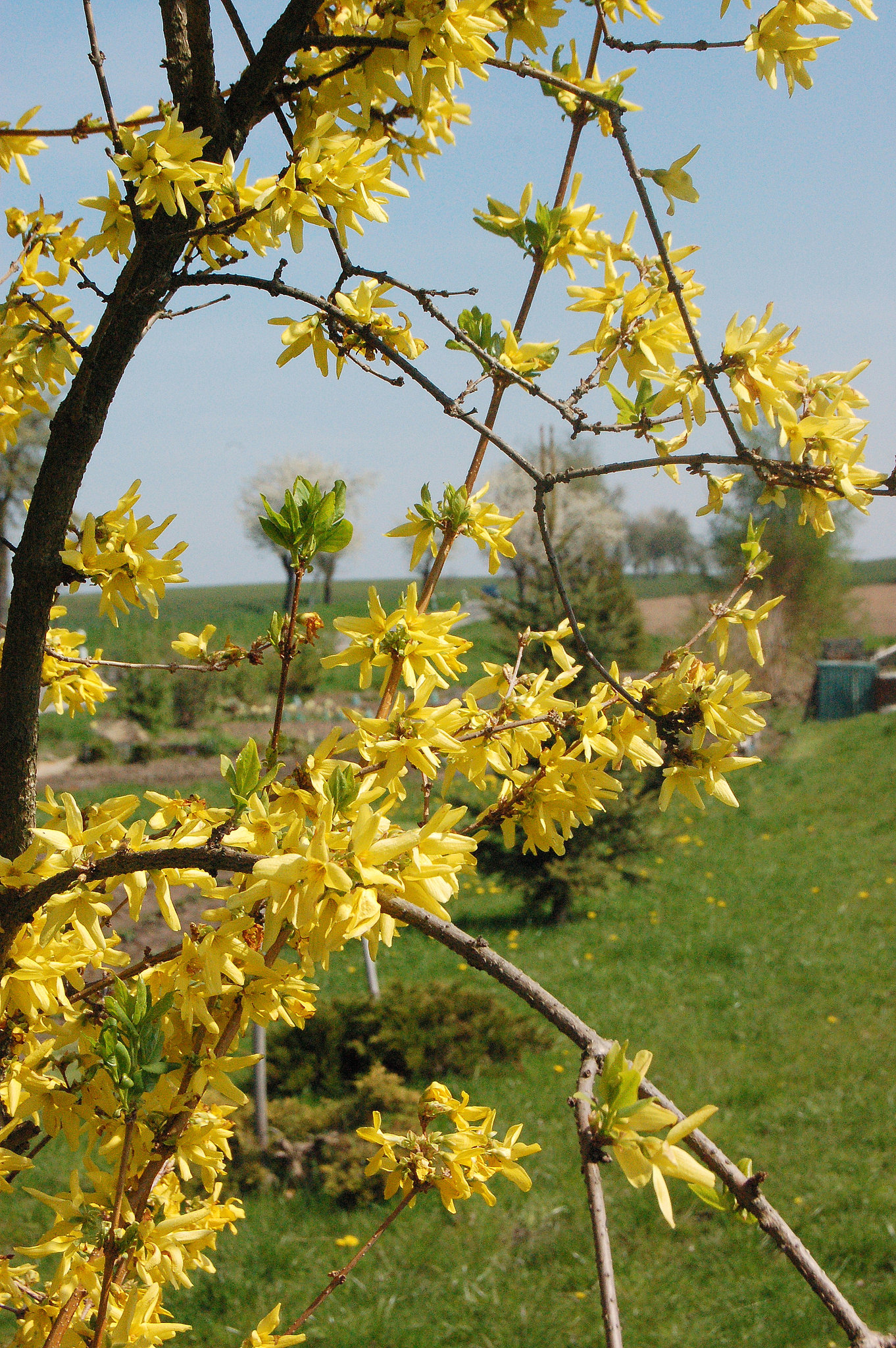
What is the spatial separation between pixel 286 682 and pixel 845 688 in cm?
1702

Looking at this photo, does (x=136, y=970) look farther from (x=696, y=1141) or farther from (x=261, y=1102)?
(x=261, y=1102)

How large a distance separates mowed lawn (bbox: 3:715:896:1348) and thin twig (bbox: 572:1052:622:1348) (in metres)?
2.72

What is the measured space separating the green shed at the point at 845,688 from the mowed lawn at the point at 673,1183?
9.60 m

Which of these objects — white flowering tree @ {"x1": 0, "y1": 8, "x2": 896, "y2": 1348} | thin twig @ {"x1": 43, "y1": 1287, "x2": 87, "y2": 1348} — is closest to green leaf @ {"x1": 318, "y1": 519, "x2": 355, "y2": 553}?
white flowering tree @ {"x1": 0, "y1": 8, "x2": 896, "y2": 1348}

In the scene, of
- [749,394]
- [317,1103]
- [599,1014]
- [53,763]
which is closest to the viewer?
[749,394]

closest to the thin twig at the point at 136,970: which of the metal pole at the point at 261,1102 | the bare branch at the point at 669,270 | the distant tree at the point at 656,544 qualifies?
the bare branch at the point at 669,270

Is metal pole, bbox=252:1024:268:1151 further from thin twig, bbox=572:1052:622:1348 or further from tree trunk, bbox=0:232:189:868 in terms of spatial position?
thin twig, bbox=572:1052:622:1348

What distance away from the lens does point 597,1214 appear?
0.72 meters

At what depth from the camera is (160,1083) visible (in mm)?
1055

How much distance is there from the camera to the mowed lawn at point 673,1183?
3.10 m

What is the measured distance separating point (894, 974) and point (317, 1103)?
3.32 meters

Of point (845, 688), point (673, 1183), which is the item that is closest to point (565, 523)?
point (845, 688)

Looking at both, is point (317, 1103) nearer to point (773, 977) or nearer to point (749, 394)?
point (773, 977)

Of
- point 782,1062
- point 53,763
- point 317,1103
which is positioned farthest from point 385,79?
point 53,763
